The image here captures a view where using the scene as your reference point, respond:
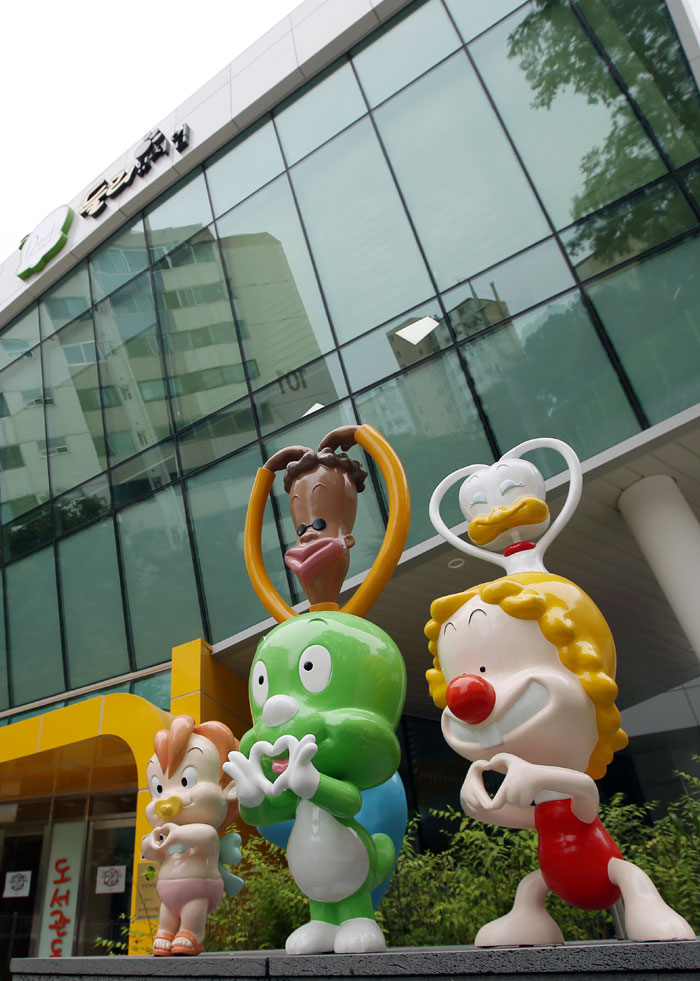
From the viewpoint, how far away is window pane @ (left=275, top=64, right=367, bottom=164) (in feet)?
32.6

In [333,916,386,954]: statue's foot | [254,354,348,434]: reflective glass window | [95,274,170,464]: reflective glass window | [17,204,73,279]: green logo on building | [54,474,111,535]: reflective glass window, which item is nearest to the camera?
[333,916,386,954]: statue's foot

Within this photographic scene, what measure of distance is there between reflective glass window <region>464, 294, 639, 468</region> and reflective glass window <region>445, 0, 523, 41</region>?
4233 millimetres

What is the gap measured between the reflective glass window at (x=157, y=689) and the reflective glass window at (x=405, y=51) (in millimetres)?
8410

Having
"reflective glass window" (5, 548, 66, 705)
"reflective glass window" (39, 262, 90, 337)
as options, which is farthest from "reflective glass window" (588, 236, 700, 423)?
"reflective glass window" (39, 262, 90, 337)

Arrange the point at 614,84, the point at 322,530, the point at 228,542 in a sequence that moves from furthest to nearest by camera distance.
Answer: the point at 228,542 < the point at 614,84 < the point at 322,530

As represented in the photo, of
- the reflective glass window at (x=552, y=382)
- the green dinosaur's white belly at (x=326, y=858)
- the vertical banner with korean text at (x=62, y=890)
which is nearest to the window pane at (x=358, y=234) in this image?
the reflective glass window at (x=552, y=382)

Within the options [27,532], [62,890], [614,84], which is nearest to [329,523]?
[614,84]

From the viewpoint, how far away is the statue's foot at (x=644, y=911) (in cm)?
227

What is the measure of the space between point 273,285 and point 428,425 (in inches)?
139

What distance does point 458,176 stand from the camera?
865 cm

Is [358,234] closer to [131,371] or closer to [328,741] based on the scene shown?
[131,371]

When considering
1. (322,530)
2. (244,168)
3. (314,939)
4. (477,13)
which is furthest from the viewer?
(244,168)

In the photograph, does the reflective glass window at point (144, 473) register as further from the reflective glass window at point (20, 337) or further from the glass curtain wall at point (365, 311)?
the reflective glass window at point (20, 337)

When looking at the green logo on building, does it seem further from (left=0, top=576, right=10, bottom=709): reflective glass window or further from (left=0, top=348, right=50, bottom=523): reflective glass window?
(left=0, top=576, right=10, bottom=709): reflective glass window
